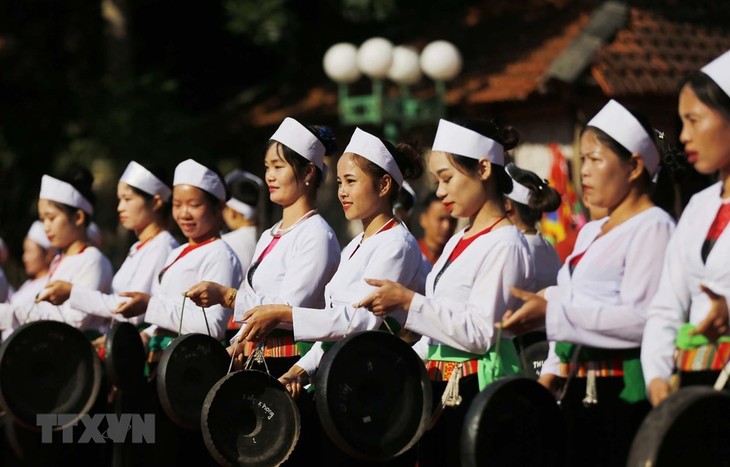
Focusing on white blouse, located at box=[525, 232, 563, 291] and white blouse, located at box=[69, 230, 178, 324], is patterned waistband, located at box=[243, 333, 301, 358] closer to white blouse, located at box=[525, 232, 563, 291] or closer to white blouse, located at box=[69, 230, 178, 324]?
white blouse, located at box=[525, 232, 563, 291]

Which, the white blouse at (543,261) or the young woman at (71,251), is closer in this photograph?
the white blouse at (543,261)

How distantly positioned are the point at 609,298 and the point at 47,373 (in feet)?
11.6

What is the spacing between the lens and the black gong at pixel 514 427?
3.90 m

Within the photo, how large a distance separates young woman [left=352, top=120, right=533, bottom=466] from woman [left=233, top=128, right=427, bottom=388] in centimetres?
26

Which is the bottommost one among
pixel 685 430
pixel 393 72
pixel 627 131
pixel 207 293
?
pixel 685 430

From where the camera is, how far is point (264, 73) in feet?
62.1

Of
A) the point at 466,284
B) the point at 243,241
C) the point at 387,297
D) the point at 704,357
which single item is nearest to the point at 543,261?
the point at 466,284

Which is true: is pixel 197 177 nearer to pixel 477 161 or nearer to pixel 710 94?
pixel 477 161

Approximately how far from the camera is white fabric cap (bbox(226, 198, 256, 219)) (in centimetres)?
877

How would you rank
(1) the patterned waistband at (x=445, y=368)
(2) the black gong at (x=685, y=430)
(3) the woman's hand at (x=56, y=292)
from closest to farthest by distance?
(2) the black gong at (x=685, y=430) → (1) the patterned waistband at (x=445, y=368) → (3) the woman's hand at (x=56, y=292)

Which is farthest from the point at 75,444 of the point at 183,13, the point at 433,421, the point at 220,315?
the point at 183,13

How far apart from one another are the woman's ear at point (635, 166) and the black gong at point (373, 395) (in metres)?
1.05

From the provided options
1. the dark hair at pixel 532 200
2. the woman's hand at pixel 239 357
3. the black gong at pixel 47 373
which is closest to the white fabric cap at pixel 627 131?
the woman's hand at pixel 239 357

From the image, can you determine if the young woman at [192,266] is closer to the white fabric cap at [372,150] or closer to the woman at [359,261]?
the woman at [359,261]
